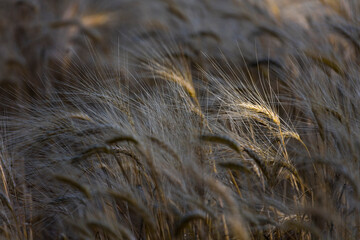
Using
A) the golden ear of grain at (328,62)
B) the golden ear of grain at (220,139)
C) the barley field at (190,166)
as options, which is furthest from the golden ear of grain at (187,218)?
the golden ear of grain at (328,62)

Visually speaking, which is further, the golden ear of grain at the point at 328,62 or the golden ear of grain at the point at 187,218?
the golden ear of grain at the point at 328,62

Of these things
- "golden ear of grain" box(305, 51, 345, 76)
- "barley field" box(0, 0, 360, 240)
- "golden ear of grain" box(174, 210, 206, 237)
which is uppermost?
"golden ear of grain" box(305, 51, 345, 76)

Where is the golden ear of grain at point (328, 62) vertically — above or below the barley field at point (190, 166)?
above

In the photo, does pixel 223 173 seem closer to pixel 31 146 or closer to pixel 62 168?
pixel 62 168

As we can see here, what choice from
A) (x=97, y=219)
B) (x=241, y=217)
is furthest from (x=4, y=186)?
(x=241, y=217)

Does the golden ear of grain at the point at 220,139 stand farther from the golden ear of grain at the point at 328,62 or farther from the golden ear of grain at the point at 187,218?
the golden ear of grain at the point at 328,62

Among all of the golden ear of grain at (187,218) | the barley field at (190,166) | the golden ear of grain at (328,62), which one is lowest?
the golden ear of grain at (187,218)

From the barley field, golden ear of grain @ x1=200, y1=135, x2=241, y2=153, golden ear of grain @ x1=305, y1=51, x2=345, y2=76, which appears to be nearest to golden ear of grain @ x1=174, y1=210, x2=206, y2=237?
the barley field

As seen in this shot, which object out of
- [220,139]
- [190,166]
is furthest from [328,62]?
[190,166]

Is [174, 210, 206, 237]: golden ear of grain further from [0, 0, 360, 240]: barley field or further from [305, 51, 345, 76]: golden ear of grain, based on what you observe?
[305, 51, 345, 76]: golden ear of grain

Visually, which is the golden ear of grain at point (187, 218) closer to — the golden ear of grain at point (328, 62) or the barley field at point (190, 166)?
the barley field at point (190, 166)

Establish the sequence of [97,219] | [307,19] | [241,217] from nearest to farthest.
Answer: [241,217] → [97,219] → [307,19]
